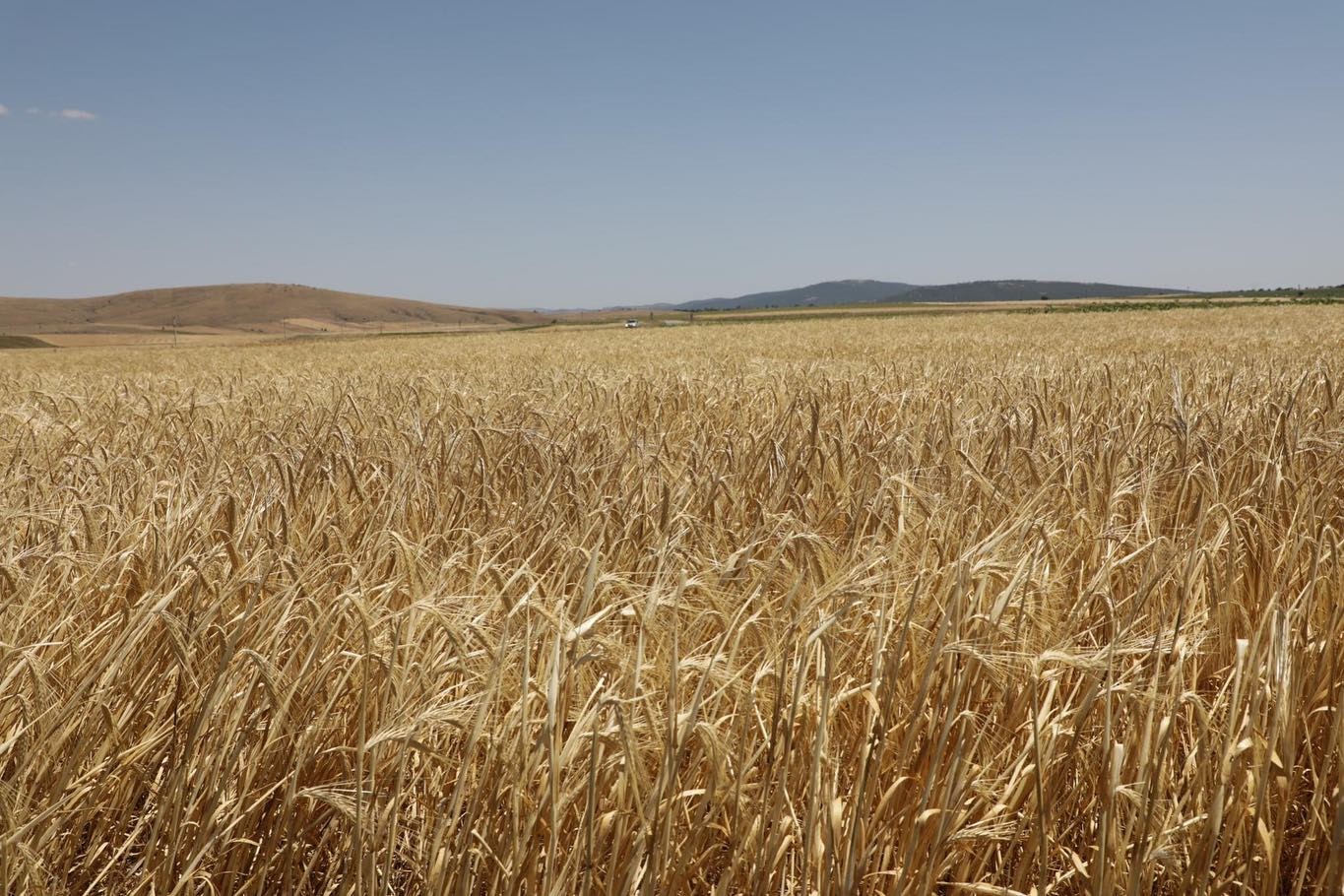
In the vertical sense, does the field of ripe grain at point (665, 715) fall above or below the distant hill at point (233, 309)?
below

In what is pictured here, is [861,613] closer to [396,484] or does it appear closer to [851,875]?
[851,875]

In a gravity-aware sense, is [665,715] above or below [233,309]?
below

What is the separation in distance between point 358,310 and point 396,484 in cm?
19046

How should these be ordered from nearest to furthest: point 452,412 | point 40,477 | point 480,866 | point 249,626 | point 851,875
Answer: point 851,875
point 480,866
point 249,626
point 40,477
point 452,412

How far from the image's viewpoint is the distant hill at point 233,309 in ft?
558

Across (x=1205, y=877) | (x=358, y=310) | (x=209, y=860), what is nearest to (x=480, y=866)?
(x=209, y=860)

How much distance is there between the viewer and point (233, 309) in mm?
179750

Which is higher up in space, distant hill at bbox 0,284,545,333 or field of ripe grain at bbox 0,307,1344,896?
distant hill at bbox 0,284,545,333

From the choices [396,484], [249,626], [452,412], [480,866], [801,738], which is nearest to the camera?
[480,866]

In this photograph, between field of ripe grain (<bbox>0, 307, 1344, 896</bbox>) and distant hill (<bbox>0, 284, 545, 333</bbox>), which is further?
distant hill (<bbox>0, 284, 545, 333</bbox>)

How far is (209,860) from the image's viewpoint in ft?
4.29

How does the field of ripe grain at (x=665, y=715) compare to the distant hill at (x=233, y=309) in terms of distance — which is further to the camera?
the distant hill at (x=233, y=309)

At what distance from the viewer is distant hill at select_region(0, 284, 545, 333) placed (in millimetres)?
170125

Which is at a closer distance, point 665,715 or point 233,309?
point 665,715
